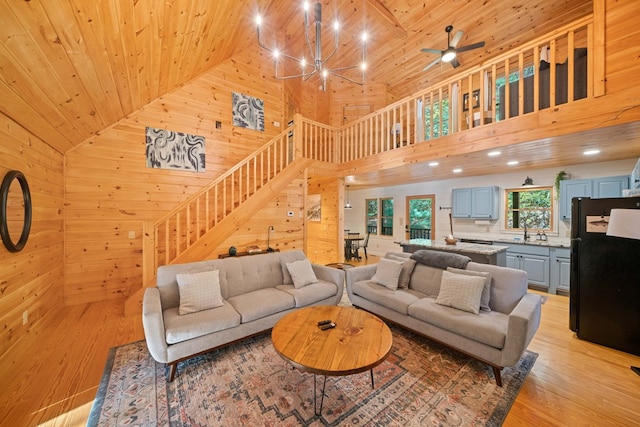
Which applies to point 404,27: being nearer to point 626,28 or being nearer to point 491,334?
point 626,28

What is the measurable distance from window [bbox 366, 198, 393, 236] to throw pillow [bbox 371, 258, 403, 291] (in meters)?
4.75

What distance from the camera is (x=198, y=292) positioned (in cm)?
253

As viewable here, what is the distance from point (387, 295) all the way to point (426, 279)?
61 cm

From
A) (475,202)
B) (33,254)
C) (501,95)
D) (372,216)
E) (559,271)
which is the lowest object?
(559,271)

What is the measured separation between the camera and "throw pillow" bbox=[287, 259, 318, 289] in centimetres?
323

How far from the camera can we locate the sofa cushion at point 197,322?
212 centimetres

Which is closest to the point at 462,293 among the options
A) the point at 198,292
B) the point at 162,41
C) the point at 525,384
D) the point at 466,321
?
the point at 466,321

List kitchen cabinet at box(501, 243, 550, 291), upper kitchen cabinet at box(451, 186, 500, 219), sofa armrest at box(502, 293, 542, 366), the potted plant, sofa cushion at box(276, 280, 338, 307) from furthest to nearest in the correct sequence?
upper kitchen cabinet at box(451, 186, 500, 219) → the potted plant → kitchen cabinet at box(501, 243, 550, 291) → sofa cushion at box(276, 280, 338, 307) → sofa armrest at box(502, 293, 542, 366)

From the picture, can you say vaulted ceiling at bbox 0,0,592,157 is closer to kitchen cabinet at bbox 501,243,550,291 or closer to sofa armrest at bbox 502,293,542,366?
sofa armrest at bbox 502,293,542,366

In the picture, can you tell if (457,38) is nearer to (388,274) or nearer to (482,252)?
(482,252)

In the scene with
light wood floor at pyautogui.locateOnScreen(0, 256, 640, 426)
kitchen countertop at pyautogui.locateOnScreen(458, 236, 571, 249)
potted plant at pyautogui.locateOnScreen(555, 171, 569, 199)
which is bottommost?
light wood floor at pyautogui.locateOnScreen(0, 256, 640, 426)

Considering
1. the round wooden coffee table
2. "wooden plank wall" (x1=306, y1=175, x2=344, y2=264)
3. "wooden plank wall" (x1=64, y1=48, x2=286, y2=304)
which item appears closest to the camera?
the round wooden coffee table

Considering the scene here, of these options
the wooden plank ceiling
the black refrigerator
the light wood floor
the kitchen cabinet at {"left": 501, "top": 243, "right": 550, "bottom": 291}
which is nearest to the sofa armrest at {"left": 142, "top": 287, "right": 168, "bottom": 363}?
the light wood floor

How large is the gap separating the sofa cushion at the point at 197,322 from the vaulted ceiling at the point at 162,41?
236 cm
